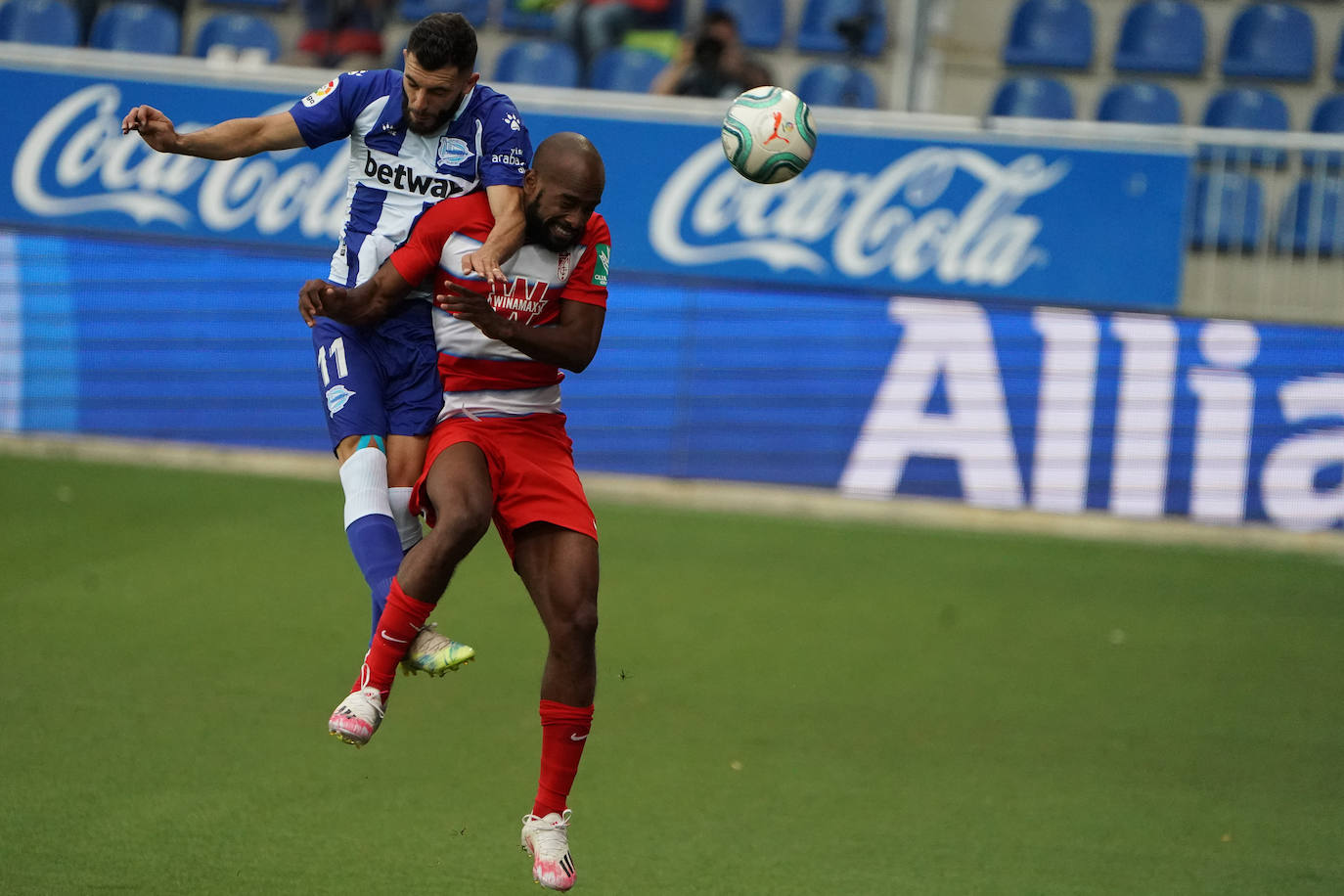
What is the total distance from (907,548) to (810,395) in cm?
140

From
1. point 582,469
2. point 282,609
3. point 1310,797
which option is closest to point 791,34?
point 582,469

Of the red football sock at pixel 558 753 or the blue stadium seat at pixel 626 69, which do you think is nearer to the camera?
the red football sock at pixel 558 753

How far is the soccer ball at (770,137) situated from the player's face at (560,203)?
762 millimetres

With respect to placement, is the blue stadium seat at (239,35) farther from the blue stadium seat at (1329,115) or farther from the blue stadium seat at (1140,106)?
the blue stadium seat at (1329,115)

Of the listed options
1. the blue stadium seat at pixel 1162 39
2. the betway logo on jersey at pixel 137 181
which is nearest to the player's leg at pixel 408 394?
the betway logo on jersey at pixel 137 181

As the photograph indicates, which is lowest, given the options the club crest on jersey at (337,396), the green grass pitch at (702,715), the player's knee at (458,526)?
the green grass pitch at (702,715)

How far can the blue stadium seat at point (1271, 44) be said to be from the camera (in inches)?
554

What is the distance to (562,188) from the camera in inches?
202

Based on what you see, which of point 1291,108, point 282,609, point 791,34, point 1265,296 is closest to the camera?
point 282,609

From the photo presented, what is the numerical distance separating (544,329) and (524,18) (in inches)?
425

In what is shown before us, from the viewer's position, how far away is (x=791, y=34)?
15.1 m

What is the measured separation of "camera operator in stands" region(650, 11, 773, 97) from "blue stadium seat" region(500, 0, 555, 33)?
2613 millimetres

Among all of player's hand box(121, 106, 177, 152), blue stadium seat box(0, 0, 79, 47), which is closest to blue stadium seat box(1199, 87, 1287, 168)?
blue stadium seat box(0, 0, 79, 47)

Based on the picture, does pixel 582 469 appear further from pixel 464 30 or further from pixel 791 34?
pixel 464 30
